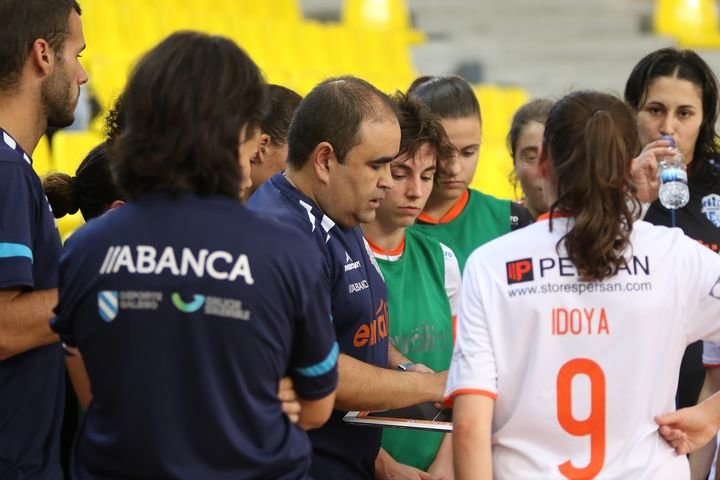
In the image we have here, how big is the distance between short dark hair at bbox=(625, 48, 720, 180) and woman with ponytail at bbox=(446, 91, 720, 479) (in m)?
1.49

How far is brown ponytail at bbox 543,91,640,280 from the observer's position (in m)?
2.27

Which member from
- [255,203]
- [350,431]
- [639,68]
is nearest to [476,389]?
[350,431]

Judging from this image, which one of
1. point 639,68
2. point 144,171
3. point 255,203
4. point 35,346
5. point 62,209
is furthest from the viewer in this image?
point 639,68

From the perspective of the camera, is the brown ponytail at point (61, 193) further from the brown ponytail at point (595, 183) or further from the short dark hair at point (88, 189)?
the brown ponytail at point (595, 183)

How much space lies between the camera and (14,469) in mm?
2570

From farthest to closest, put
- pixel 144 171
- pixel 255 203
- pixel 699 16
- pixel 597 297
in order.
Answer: pixel 699 16, pixel 255 203, pixel 597 297, pixel 144 171

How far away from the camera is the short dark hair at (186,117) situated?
199cm

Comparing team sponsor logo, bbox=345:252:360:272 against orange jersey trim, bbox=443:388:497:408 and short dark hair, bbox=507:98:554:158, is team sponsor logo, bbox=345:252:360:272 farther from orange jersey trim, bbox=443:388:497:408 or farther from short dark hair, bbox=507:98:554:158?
short dark hair, bbox=507:98:554:158

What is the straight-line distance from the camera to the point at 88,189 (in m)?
3.05

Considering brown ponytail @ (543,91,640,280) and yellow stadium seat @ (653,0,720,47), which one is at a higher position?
yellow stadium seat @ (653,0,720,47)

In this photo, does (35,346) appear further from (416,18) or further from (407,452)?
(416,18)

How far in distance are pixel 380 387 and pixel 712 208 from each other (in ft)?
5.19

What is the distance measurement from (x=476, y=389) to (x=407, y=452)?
931 mm

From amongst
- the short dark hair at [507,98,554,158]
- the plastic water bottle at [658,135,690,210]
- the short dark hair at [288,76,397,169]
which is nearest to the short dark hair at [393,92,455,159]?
the short dark hair at [288,76,397,169]
